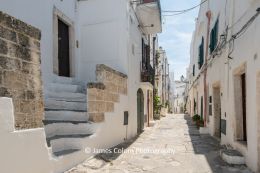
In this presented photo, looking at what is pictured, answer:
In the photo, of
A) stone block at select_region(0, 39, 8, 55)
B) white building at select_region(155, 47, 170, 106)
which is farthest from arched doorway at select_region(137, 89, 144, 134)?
white building at select_region(155, 47, 170, 106)

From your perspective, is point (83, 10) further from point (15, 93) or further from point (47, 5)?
point (15, 93)

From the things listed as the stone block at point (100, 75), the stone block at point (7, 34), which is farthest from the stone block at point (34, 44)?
the stone block at point (100, 75)

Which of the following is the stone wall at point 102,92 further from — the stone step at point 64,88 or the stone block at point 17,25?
the stone block at point 17,25

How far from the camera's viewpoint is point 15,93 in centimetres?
399

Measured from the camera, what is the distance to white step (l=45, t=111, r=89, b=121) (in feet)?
22.5

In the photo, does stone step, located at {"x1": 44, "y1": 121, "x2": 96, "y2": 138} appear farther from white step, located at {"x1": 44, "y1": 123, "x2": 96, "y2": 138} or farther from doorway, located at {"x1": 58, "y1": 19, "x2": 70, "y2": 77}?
doorway, located at {"x1": 58, "y1": 19, "x2": 70, "y2": 77}

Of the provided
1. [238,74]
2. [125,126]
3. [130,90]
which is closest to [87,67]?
[130,90]

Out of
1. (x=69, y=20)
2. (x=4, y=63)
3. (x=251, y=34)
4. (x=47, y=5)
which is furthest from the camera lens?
(x=69, y=20)

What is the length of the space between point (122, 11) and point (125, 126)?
14.8 feet

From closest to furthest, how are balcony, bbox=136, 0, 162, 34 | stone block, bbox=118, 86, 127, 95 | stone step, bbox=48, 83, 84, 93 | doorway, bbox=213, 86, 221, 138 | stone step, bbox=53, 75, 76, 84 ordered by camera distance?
stone step, bbox=48, 83, 84, 93 → stone step, bbox=53, 75, 76, 84 → stone block, bbox=118, 86, 127, 95 → doorway, bbox=213, 86, 221, 138 → balcony, bbox=136, 0, 162, 34

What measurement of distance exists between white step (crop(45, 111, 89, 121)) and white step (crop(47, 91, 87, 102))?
87cm

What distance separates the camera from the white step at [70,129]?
614 centimetres

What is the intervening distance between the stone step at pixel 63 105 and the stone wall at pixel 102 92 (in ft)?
1.58

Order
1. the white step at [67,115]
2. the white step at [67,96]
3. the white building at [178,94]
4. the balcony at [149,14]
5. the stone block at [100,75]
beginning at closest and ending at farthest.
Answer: the white step at [67,115] < the stone block at [100,75] < the white step at [67,96] < the balcony at [149,14] < the white building at [178,94]
